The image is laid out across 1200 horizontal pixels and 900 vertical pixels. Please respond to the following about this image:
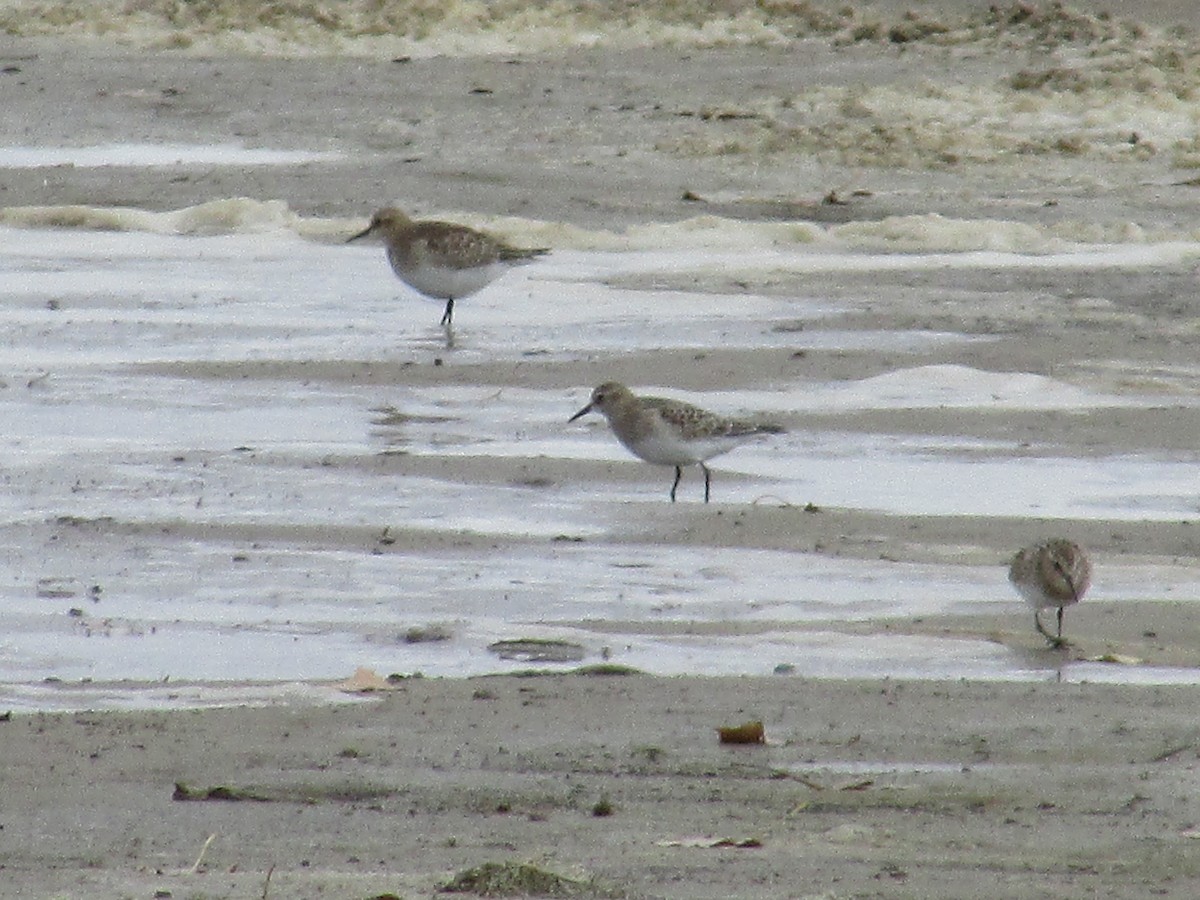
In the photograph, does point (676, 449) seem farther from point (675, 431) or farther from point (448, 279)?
point (448, 279)

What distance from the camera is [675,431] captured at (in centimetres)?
1018

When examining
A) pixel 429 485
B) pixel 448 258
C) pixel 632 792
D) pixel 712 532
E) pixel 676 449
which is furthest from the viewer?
pixel 448 258

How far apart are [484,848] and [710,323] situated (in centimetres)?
875

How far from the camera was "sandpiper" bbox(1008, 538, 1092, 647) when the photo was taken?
304 inches

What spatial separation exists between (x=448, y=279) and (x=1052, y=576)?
23.6 ft

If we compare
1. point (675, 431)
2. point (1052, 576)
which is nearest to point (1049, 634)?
point (1052, 576)

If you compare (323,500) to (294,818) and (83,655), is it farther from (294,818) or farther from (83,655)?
(294,818)

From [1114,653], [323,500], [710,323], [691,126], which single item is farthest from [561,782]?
[691,126]

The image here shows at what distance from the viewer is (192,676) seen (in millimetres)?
7195

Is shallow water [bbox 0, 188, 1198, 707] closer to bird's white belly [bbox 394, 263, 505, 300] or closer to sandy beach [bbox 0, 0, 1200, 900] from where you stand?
sandy beach [bbox 0, 0, 1200, 900]

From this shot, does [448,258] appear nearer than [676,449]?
No

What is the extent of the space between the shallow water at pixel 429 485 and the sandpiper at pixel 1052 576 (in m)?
0.29

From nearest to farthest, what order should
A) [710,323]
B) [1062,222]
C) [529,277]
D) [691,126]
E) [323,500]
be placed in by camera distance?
[323,500], [710,323], [529,277], [1062,222], [691,126]

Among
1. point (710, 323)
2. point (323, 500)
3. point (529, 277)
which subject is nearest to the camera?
point (323, 500)
